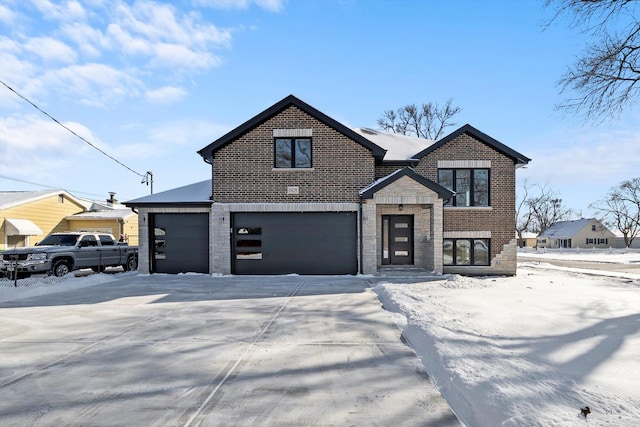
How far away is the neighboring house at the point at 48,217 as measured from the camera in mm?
24500

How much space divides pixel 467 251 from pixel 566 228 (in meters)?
70.6

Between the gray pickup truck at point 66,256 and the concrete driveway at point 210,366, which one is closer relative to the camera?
the concrete driveway at point 210,366

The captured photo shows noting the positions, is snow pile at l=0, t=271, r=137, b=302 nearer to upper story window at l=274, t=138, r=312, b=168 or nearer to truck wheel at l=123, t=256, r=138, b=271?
truck wheel at l=123, t=256, r=138, b=271

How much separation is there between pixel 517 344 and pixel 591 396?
180 centimetres

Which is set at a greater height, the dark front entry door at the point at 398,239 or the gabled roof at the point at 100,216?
the gabled roof at the point at 100,216

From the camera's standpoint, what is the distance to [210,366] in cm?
496

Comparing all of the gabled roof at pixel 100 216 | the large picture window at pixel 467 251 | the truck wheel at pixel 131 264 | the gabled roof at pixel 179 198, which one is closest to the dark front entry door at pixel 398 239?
the large picture window at pixel 467 251

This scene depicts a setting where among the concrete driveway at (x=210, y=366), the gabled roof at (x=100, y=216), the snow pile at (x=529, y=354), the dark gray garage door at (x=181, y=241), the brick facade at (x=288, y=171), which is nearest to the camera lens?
the snow pile at (x=529, y=354)

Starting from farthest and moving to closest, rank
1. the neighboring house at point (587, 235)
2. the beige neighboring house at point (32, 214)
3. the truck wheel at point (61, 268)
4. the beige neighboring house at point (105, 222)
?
the neighboring house at point (587, 235) < the beige neighboring house at point (105, 222) < the beige neighboring house at point (32, 214) < the truck wheel at point (61, 268)

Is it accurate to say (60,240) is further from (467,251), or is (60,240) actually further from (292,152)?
(467,251)

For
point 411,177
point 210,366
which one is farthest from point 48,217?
point 210,366

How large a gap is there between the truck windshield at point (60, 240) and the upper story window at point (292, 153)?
29.2ft

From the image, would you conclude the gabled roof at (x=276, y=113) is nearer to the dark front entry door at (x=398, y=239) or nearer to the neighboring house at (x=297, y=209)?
the neighboring house at (x=297, y=209)

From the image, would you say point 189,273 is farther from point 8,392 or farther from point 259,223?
point 8,392
